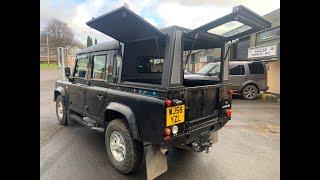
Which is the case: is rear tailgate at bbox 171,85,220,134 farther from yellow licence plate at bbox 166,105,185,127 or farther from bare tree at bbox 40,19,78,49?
bare tree at bbox 40,19,78,49

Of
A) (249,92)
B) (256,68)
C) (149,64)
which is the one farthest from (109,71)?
(256,68)

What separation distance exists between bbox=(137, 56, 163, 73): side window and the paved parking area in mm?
1620

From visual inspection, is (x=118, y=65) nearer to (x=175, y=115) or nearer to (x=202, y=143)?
(x=175, y=115)

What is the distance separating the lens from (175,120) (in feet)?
10.2

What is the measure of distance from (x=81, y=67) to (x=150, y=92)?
9.24ft

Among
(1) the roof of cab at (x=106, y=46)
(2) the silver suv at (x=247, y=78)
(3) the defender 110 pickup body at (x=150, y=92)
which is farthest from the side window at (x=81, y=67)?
(2) the silver suv at (x=247, y=78)

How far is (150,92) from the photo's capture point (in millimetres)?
3240

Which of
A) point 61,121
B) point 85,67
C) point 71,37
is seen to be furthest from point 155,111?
point 71,37

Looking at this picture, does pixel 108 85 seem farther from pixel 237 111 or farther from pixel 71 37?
pixel 71 37

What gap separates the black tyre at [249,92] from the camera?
11633 mm

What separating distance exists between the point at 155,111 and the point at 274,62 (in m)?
12.9

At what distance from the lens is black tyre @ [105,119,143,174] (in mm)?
3465

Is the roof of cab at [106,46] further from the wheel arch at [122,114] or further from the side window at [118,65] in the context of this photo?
the wheel arch at [122,114]
